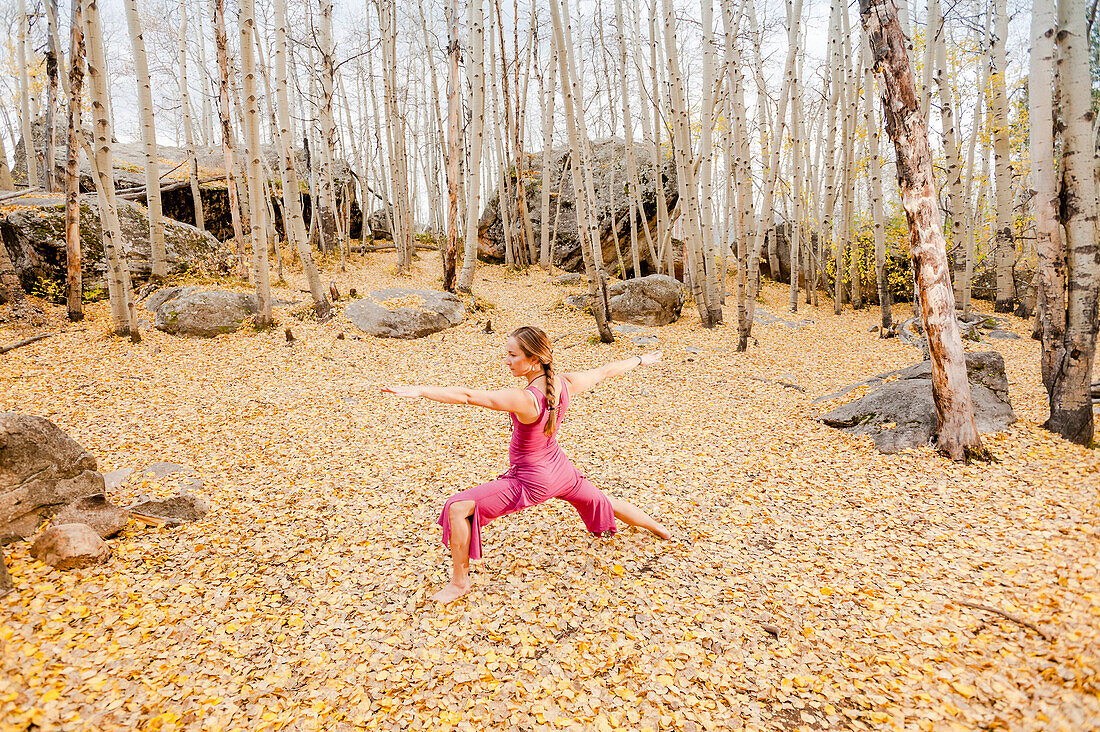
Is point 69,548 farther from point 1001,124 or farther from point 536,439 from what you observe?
point 1001,124

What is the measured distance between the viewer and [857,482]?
4395 millimetres

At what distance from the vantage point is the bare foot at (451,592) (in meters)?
2.86

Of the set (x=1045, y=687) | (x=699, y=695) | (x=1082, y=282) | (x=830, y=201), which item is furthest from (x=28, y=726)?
(x=830, y=201)

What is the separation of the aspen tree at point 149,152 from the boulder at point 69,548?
8.76 meters

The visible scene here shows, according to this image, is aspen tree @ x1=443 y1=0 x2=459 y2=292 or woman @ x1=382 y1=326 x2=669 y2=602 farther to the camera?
aspen tree @ x1=443 y1=0 x2=459 y2=292

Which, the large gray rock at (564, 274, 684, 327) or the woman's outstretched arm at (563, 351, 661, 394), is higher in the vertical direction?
the large gray rock at (564, 274, 684, 327)

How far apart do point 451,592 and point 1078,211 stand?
6.01m

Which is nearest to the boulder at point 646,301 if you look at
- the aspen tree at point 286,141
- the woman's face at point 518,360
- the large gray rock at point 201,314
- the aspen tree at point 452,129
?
the aspen tree at point 452,129

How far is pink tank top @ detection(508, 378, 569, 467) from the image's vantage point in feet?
9.21

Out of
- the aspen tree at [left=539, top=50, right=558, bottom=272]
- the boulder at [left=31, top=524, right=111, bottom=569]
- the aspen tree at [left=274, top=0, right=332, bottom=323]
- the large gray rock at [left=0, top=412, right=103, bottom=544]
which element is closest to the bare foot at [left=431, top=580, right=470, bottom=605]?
the boulder at [left=31, top=524, right=111, bottom=569]

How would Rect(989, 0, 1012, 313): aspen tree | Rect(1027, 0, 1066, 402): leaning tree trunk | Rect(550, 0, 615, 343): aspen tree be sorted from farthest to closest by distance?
1. Rect(989, 0, 1012, 313): aspen tree
2. Rect(550, 0, 615, 343): aspen tree
3. Rect(1027, 0, 1066, 402): leaning tree trunk

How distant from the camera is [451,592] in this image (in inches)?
114

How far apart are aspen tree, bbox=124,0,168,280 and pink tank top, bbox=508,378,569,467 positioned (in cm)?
1023

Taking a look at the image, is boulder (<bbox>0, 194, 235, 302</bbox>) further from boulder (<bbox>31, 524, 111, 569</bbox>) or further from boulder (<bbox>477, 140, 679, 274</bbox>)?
boulder (<bbox>477, 140, 679, 274</bbox>)
